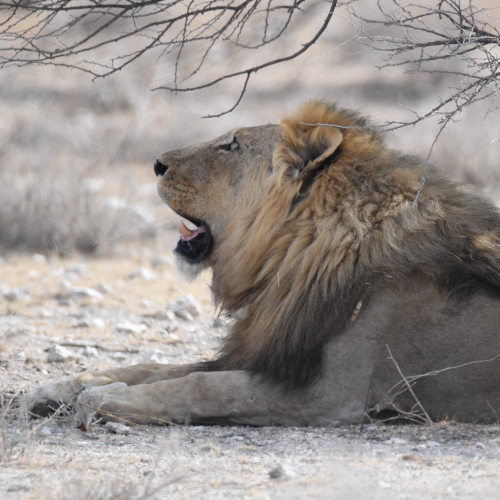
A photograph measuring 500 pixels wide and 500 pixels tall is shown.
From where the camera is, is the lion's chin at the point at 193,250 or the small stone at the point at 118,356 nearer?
the lion's chin at the point at 193,250

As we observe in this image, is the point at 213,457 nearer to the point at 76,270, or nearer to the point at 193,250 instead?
the point at 193,250

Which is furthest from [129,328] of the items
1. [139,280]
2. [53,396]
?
[53,396]

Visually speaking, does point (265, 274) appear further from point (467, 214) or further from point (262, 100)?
point (262, 100)

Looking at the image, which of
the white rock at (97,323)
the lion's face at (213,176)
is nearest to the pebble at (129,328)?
the white rock at (97,323)

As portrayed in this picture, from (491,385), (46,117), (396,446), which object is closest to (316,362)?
(396,446)

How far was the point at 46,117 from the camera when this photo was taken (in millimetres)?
15312

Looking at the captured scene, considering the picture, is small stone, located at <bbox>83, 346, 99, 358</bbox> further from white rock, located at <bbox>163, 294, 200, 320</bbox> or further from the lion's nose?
the lion's nose

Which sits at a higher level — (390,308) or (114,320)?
(390,308)

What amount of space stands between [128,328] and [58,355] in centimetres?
94

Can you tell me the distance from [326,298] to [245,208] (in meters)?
0.68

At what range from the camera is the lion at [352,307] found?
304 centimetres

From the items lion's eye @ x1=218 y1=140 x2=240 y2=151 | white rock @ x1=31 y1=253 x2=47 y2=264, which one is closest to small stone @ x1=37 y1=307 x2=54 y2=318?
white rock @ x1=31 y1=253 x2=47 y2=264

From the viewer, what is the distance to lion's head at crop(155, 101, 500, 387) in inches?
121

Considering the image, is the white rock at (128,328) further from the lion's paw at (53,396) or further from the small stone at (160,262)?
the small stone at (160,262)
